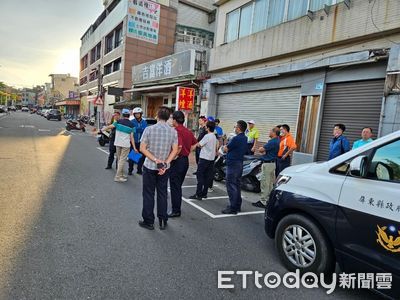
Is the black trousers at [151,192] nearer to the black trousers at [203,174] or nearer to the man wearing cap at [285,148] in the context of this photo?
the black trousers at [203,174]

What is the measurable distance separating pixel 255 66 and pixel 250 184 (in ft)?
21.3

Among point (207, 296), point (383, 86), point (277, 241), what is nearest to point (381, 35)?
point (383, 86)

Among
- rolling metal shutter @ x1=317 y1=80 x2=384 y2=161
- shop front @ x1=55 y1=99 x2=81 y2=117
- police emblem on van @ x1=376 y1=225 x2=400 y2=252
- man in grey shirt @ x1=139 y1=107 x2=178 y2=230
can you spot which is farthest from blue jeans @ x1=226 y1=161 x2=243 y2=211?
shop front @ x1=55 y1=99 x2=81 y2=117

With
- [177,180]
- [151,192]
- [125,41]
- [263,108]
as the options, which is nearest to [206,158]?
[177,180]

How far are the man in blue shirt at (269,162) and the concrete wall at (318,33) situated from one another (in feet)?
14.3

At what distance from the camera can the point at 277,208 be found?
3.62m

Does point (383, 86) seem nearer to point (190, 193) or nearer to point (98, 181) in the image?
point (190, 193)

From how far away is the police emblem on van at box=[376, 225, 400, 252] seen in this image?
2467 millimetres

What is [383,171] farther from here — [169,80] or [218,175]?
[169,80]

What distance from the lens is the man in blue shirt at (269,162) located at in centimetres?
636

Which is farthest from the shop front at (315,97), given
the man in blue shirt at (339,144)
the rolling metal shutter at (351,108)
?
the man in blue shirt at (339,144)

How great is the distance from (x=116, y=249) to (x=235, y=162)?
2.69 meters

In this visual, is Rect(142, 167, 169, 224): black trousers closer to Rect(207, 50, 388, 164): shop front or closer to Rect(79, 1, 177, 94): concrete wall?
Rect(207, 50, 388, 164): shop front

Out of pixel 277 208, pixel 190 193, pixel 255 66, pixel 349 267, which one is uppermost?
pixel 255 66
